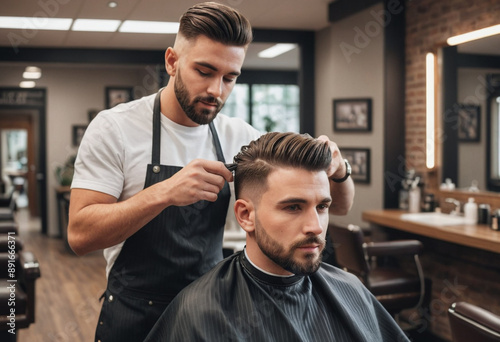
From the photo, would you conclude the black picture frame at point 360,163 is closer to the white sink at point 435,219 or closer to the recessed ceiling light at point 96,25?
the white sink at point 435,219

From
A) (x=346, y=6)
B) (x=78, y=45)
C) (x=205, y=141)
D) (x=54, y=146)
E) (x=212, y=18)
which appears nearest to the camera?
(x=212, y=18)

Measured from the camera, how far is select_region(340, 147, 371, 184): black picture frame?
183 inches

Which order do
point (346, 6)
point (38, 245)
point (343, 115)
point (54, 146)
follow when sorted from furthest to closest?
point (54, 146), point (38, 245), point (343, 115), point (346, 6)

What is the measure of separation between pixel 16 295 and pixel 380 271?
82.5 inches

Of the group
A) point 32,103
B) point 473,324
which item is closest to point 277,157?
point 473,324

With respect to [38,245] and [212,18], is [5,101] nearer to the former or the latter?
[38,245]

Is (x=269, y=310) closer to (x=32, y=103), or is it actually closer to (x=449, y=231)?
(x=449, y=231)

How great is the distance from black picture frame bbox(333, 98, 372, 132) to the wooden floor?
8.31 feet

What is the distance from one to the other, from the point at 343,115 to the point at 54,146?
5102 millimetres

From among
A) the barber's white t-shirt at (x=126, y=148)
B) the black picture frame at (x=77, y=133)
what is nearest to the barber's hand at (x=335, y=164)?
the barber's white t-shirt at (x=126, y=148)

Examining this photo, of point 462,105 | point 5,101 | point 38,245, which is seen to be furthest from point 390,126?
point 5,101

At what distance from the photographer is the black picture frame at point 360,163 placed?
464 centimetres

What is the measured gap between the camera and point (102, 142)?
1.35 m

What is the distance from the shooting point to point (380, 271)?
136 inches
